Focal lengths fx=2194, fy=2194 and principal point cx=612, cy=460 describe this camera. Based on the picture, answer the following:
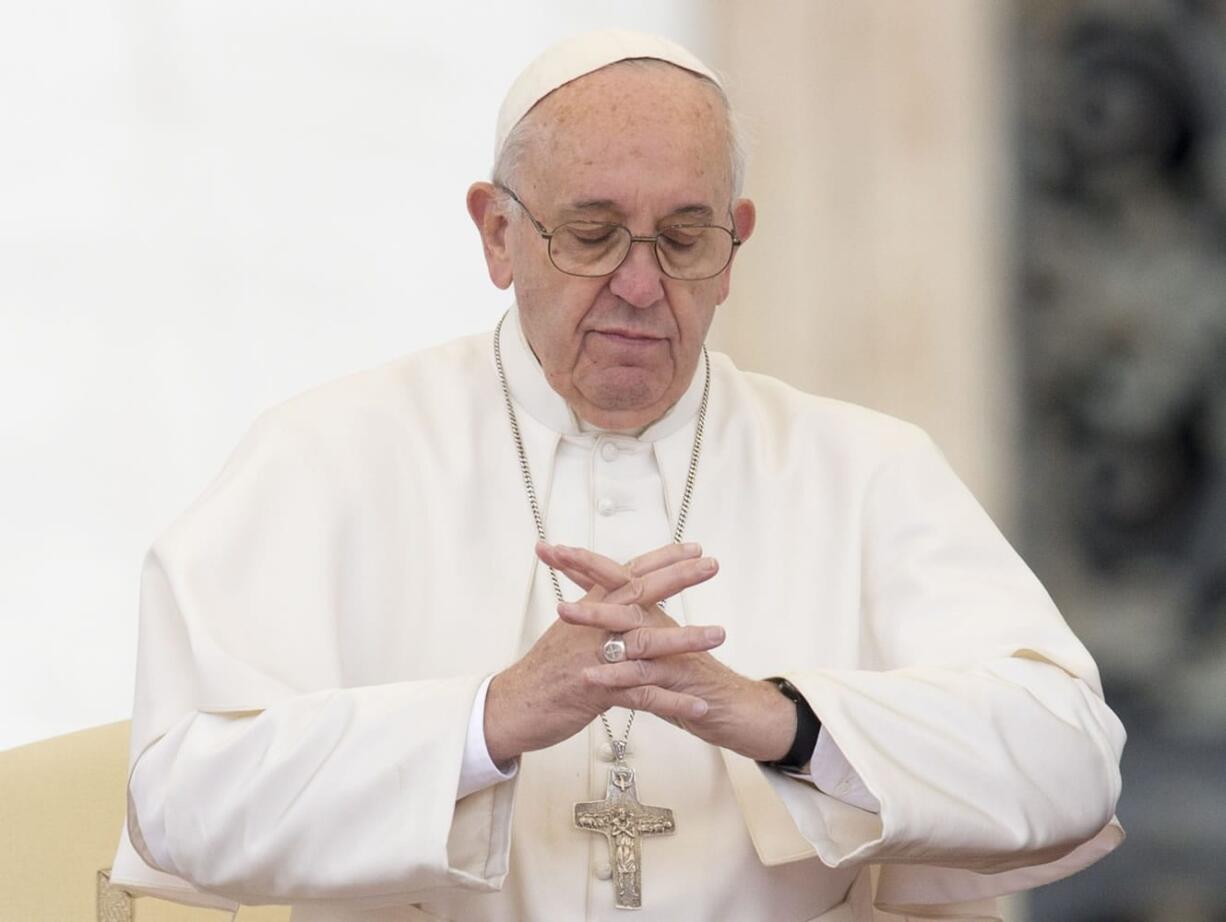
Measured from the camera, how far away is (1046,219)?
19.9ft

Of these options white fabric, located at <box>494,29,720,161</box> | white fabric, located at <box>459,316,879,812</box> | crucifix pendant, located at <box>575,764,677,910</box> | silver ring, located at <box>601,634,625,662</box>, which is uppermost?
white fabric, located at <box>494,29,720,161</box>

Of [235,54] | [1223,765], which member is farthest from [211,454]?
[1223,765]

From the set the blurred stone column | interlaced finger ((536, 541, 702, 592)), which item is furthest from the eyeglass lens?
the blurred stone column

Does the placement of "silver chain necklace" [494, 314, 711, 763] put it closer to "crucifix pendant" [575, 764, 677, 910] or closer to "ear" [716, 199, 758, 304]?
"crucifix pendant" [575, 764, 677, 910]

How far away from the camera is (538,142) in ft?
12.3

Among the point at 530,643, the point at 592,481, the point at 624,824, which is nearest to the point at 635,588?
the point at 624,824

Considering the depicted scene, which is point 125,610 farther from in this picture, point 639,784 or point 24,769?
point 639,784

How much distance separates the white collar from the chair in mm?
986

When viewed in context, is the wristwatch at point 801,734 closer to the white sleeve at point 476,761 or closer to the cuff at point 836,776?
the cuff at point 836,776

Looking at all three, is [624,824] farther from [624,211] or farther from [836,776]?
[624,211]

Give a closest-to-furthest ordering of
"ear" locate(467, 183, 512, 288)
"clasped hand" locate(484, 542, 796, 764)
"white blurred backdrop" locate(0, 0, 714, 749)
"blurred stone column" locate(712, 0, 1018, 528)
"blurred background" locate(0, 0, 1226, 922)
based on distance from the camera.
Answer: "clasped hand" locate(484, 542, 796, 764)
"ear" locate(467, 183, 512, 288)
"white blurred backdrop" locate(0, 0, 714, 749)
"blurred background" locate(0, 0, 1226, 922)
"blurred stone column" locate(712, 0, 1018, 528)

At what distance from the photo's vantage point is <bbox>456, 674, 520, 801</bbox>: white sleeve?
10.5 feet

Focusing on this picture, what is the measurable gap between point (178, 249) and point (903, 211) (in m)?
1.96

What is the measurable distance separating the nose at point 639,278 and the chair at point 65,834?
1267 mm
